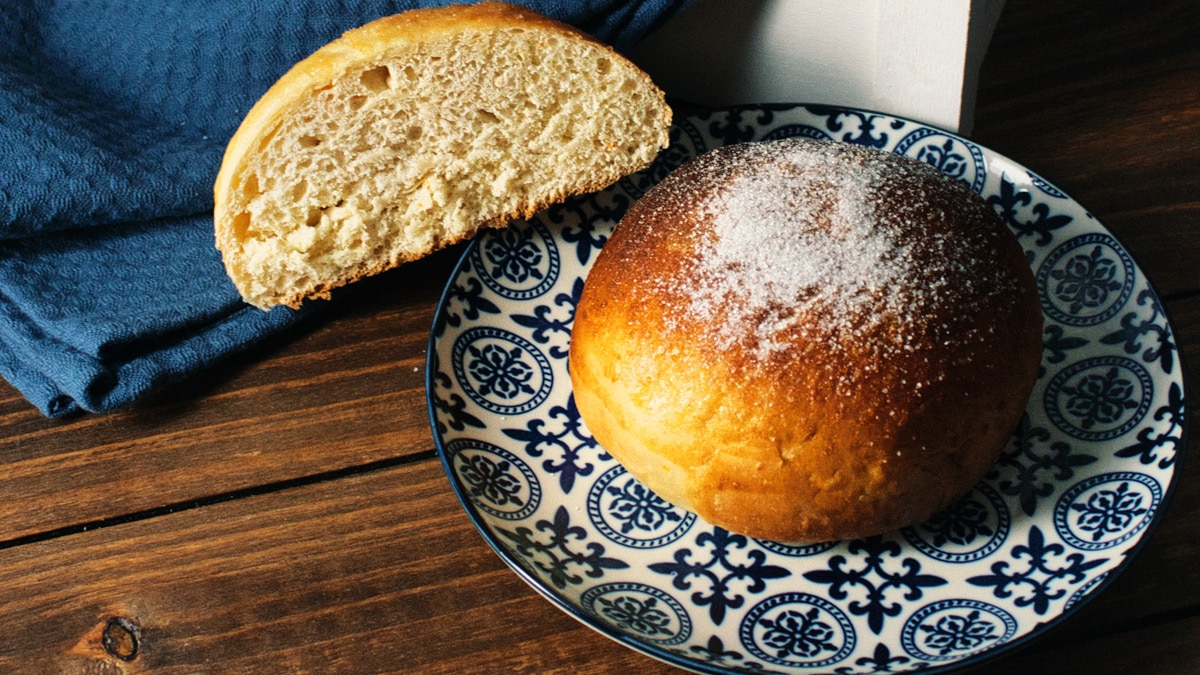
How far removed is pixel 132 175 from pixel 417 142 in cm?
39

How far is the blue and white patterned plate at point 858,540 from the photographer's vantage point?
920 mm

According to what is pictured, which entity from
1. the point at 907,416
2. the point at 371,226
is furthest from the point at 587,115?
the point at 907,416

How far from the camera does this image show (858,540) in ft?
3.27

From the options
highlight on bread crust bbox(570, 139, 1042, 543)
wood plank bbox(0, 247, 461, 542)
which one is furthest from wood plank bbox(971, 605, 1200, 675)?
wood plank bbox(0, 247, 461, 542)

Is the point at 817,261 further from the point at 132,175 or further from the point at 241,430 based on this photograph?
the point at 132,175

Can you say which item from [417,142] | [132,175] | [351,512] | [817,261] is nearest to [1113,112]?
[817,261]

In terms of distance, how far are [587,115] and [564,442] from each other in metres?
0.38

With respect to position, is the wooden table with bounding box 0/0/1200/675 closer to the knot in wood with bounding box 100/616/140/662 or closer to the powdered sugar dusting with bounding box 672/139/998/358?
the knot in wood with bounding box 100/616/140/662

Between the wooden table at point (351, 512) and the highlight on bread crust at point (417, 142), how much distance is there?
13 cm

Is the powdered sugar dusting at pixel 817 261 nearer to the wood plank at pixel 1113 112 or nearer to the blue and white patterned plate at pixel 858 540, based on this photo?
the blue and white patterned plate at pixel 858 540

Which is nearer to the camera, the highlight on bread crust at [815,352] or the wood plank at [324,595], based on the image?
the highlight on bread crust at [815,352]

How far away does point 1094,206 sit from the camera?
1.28m

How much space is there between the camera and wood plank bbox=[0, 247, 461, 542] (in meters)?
1.15

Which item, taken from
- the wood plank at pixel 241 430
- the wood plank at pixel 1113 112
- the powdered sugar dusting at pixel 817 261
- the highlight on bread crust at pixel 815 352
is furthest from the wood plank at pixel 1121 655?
the wood plank at pixel 241 430
